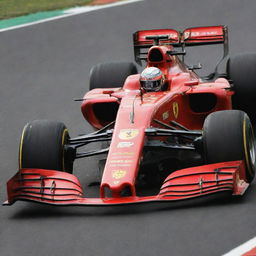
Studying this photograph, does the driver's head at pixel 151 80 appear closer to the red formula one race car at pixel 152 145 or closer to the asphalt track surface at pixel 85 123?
the red formula one race car at pixel 152 145

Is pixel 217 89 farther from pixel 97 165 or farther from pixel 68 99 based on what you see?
pixel 68 99

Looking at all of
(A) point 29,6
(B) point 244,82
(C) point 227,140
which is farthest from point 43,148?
(A) point 29,6

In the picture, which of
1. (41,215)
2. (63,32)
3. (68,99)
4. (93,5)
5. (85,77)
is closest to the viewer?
(41,215)

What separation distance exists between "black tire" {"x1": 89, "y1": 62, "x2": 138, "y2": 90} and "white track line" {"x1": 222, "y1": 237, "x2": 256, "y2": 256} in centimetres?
520

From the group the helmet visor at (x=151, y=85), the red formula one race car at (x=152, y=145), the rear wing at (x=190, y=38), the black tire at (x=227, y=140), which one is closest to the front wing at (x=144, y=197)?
the red formula one race car at (x=152, y=145)

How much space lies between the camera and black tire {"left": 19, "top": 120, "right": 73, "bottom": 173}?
1159 cm

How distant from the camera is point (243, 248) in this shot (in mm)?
9406

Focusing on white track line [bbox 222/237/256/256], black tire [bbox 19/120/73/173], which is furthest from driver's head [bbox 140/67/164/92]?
white track line [bbox 222/237/256/256]

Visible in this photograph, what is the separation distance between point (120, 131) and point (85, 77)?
6809mm

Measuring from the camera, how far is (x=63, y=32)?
20.7m

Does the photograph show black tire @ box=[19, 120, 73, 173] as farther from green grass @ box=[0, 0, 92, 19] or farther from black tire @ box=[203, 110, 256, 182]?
green grass @ box=[0, 0, 92, 19]

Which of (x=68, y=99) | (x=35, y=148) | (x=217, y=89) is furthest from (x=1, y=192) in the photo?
(x=68, y=99)

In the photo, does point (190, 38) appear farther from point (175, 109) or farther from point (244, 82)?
point (175, 109)

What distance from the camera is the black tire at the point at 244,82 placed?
45.9 ft
